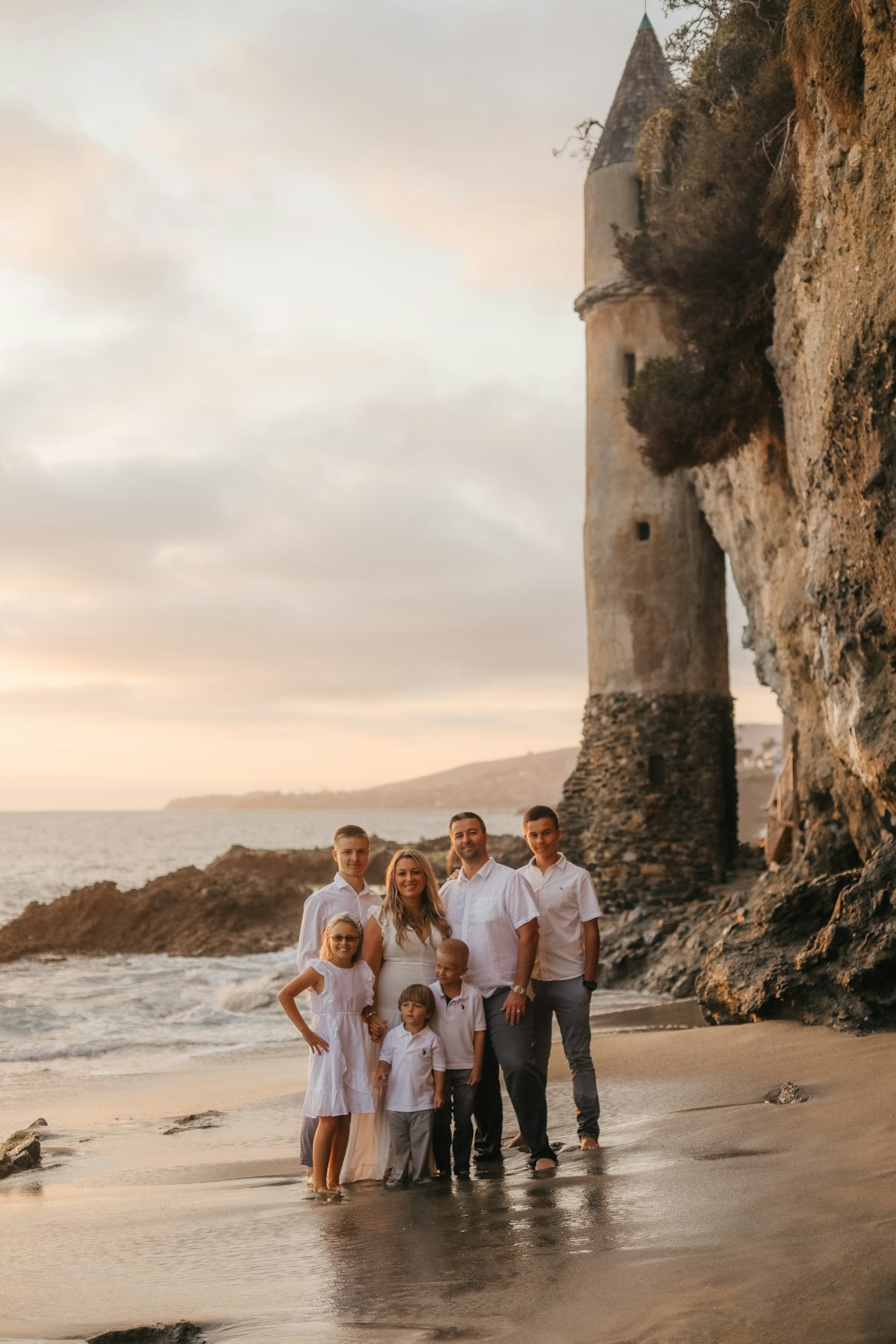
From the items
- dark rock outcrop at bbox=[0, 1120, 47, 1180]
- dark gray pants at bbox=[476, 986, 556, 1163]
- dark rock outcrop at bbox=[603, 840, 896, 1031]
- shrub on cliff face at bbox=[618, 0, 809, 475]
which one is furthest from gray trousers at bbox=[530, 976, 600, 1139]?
shrub on cliff face at bbox=[618, 0, 809, 475]

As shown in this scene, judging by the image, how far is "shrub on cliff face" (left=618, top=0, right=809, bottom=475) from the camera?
1462 centimetres

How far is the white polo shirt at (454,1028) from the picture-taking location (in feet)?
20.7

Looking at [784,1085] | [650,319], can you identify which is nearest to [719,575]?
[650,319]

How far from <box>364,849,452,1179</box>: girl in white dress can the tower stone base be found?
1567cm

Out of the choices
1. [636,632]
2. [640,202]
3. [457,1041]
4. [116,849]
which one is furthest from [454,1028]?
[116,849]

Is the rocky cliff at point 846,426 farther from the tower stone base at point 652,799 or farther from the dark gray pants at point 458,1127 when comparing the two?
the tower stone base at point 652,799

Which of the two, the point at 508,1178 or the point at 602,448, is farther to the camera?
the point at 602,448

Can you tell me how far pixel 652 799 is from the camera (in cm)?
2184

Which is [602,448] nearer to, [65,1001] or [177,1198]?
[65,1001]

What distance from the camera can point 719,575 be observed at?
2331 cm

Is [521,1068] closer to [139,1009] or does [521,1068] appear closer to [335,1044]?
[335,1044]

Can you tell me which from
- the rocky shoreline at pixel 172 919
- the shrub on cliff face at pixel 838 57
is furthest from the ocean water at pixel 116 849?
the shrub on cliff face at pixel 838 57

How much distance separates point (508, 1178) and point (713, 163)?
13.3 metres

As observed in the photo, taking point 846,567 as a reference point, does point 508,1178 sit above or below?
below
